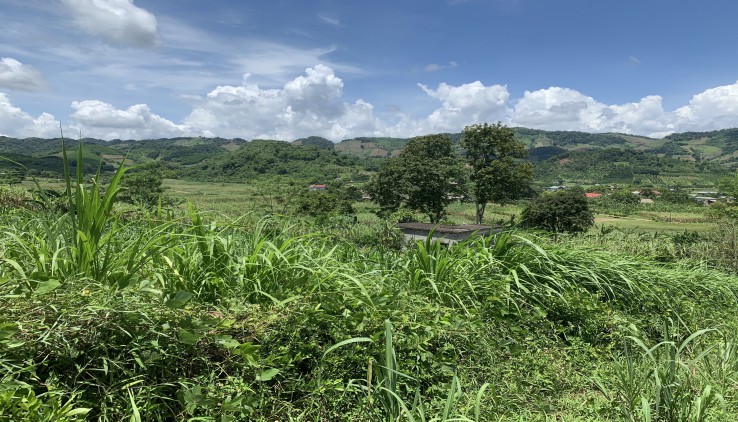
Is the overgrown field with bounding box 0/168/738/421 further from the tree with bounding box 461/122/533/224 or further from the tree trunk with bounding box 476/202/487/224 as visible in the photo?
the tree trunk with bounding box 476/202/487/224

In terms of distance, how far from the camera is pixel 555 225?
1235 inches

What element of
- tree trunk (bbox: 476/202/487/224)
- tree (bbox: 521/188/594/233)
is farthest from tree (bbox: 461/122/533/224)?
tree (bbox: 521/188/594/233)

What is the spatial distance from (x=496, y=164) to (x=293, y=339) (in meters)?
31.2

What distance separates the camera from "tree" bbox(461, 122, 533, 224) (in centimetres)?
3083

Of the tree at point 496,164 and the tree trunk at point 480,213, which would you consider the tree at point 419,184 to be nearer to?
the tree at point 496,164

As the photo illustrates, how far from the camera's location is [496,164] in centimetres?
3080

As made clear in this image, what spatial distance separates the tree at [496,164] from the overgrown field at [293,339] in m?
29.4

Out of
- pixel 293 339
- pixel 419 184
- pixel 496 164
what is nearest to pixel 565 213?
pixel 496 164

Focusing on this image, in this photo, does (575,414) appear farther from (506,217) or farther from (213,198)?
(213,198)

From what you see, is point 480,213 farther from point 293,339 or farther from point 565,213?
point 293,339

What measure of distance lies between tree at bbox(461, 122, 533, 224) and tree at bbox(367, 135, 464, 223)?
5.53 ft

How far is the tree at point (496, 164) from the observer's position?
30828 millimetres

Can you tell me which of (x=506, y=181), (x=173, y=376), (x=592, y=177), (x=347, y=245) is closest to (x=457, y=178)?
(x=506, y=181)

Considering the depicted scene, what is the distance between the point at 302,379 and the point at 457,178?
31.3 meters
